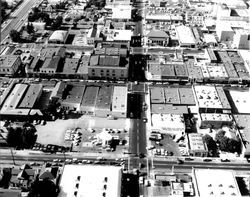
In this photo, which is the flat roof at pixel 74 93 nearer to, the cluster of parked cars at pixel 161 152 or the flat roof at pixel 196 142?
the cluster of parked cars at pixel 161 152

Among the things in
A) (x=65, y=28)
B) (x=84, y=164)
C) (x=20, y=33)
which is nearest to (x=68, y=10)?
(x=65, y=28)

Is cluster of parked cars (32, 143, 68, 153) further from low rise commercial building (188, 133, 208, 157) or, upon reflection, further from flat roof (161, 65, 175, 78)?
flat roof (161, 65, 175, 78)

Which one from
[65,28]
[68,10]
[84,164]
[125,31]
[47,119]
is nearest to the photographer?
[84,164]

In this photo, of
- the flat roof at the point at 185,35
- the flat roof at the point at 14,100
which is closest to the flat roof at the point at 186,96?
the flat roof at the point at 185,35

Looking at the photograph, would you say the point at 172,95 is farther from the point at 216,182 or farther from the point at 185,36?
the point at 185,36

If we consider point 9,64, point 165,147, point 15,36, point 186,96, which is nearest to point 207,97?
point 186,96

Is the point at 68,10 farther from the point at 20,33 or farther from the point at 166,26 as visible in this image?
the point at 166,26
